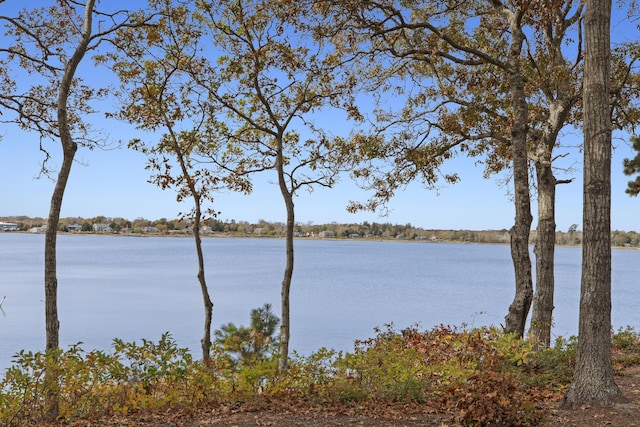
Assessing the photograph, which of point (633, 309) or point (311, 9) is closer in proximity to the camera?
point (311, 9)

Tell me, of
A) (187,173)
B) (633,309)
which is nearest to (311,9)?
(187,173)

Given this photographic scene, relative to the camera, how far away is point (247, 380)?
7312 mm

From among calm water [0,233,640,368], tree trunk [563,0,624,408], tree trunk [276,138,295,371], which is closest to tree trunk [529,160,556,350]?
tree trunk [276,138,295,371]

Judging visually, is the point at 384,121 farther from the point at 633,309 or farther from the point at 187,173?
the point at 633,309

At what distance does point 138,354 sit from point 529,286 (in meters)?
6.56

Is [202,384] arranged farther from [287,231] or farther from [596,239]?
[287,231]

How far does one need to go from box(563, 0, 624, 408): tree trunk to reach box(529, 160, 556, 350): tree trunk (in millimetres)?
5614

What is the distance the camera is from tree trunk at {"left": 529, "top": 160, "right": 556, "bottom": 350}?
12328mm

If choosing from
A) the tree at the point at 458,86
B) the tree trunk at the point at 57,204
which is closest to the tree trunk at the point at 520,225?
the tree at the point at 458,86

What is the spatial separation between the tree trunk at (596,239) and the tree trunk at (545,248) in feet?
18.4

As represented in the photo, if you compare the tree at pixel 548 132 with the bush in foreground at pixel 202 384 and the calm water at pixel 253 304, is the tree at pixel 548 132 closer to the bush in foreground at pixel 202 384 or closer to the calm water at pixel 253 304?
the bush in foreground at pixel 202 384

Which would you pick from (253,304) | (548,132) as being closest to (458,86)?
(548,132)

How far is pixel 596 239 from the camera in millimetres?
6695

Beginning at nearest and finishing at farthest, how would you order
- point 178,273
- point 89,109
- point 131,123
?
point 89,109, point 131,123, point 178,273
